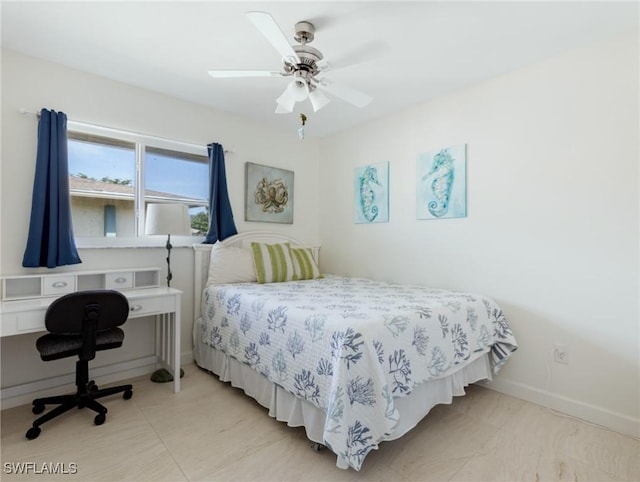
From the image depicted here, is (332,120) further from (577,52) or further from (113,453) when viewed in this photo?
(113,453)

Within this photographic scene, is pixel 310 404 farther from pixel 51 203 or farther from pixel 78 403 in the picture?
pixel 51 203

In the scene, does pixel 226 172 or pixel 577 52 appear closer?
pixel 577 52

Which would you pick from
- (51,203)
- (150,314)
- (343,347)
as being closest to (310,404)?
(343,347)

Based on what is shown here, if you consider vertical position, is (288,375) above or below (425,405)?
above

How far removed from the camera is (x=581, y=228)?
2.20 meters

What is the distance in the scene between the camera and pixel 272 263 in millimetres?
3150

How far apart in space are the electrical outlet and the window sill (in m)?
3.04

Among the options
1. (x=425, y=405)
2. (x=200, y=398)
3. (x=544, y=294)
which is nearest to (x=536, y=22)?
(x=544, y=294)

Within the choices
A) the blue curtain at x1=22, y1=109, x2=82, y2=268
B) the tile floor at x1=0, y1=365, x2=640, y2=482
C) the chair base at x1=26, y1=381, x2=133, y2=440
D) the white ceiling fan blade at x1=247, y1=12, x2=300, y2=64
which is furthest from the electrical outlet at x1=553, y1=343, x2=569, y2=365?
the blue curtain at x1=22, y1=109, x2=82, y2=268

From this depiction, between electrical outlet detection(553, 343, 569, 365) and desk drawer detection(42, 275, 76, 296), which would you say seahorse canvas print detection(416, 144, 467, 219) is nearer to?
electrical outlet detection(553, 343, 569, 365)

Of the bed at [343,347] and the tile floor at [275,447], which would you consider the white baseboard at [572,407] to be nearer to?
the tile floor at [275,447]

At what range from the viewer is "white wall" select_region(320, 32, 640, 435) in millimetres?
2055

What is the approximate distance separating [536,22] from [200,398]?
3294mm

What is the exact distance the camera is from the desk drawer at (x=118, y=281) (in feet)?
8.14
